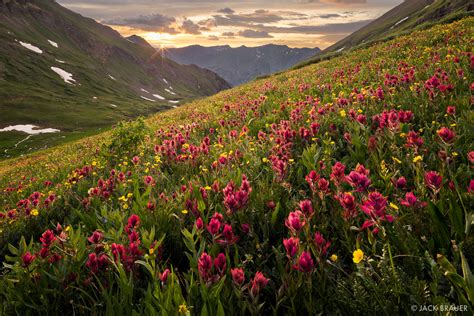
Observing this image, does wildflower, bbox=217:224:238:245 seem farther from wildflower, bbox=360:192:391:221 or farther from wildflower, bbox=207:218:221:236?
wildflower, bbox=360:192:391:221

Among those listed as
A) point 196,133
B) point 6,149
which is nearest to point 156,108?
point 6,149

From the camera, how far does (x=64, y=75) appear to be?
532 feet

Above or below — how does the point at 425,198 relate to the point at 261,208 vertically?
above

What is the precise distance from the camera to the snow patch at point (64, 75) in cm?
15943

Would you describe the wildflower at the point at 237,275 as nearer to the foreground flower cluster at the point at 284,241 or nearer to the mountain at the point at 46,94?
the foreground flower cluster at the point at 284,241

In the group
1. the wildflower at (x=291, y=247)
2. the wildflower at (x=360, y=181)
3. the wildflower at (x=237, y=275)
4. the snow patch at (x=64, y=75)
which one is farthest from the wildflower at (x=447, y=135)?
the snow patch at (x=64, y=75)

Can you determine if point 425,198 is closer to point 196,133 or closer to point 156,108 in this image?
point 196,133

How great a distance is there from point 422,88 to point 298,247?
15.0 feet

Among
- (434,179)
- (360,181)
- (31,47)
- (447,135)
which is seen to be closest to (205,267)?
(360,181)

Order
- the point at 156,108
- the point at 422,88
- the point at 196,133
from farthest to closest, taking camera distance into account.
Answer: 1. the point at 156,108
2. the point at 196,133
3. the point at 422,88

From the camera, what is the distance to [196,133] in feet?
28.2

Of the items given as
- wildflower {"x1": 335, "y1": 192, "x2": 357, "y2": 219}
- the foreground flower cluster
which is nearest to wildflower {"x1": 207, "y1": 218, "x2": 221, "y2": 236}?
the foreground flower cluster

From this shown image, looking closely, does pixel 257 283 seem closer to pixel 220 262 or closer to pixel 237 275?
pixel 237 275

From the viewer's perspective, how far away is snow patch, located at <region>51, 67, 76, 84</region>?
159425mm
